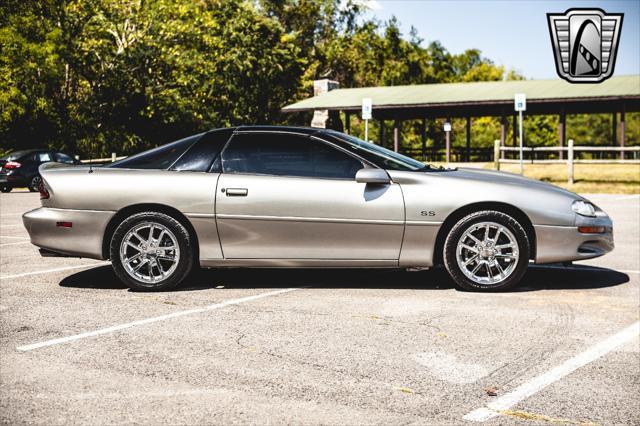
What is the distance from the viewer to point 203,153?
23.7ft

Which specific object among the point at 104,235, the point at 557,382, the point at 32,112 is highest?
the point at 32,112

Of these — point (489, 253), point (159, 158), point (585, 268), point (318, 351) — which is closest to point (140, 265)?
point (159, 158)

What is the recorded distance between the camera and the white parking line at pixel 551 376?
3.83m

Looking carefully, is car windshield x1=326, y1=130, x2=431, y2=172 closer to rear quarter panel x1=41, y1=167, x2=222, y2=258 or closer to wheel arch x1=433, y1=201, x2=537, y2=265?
wheel arch x1=433, y1=201, x2=537, y2=265

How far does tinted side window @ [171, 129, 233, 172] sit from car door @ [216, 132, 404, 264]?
25 centimetres

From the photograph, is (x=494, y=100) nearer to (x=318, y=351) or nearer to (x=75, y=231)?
(x=75, y=231)

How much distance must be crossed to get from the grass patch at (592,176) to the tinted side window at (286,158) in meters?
19.5

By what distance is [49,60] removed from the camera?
33.0 m

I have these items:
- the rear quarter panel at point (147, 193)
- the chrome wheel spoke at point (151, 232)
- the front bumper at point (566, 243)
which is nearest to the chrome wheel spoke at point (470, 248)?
the front bumper at point (566, 243)

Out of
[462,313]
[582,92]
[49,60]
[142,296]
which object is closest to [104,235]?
[142,296]

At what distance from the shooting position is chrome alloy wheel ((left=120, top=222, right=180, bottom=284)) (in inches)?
275

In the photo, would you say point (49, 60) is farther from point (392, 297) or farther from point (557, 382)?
point (557, 382)

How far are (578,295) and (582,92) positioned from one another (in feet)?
95.7

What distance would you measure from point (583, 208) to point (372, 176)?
1978 mm
